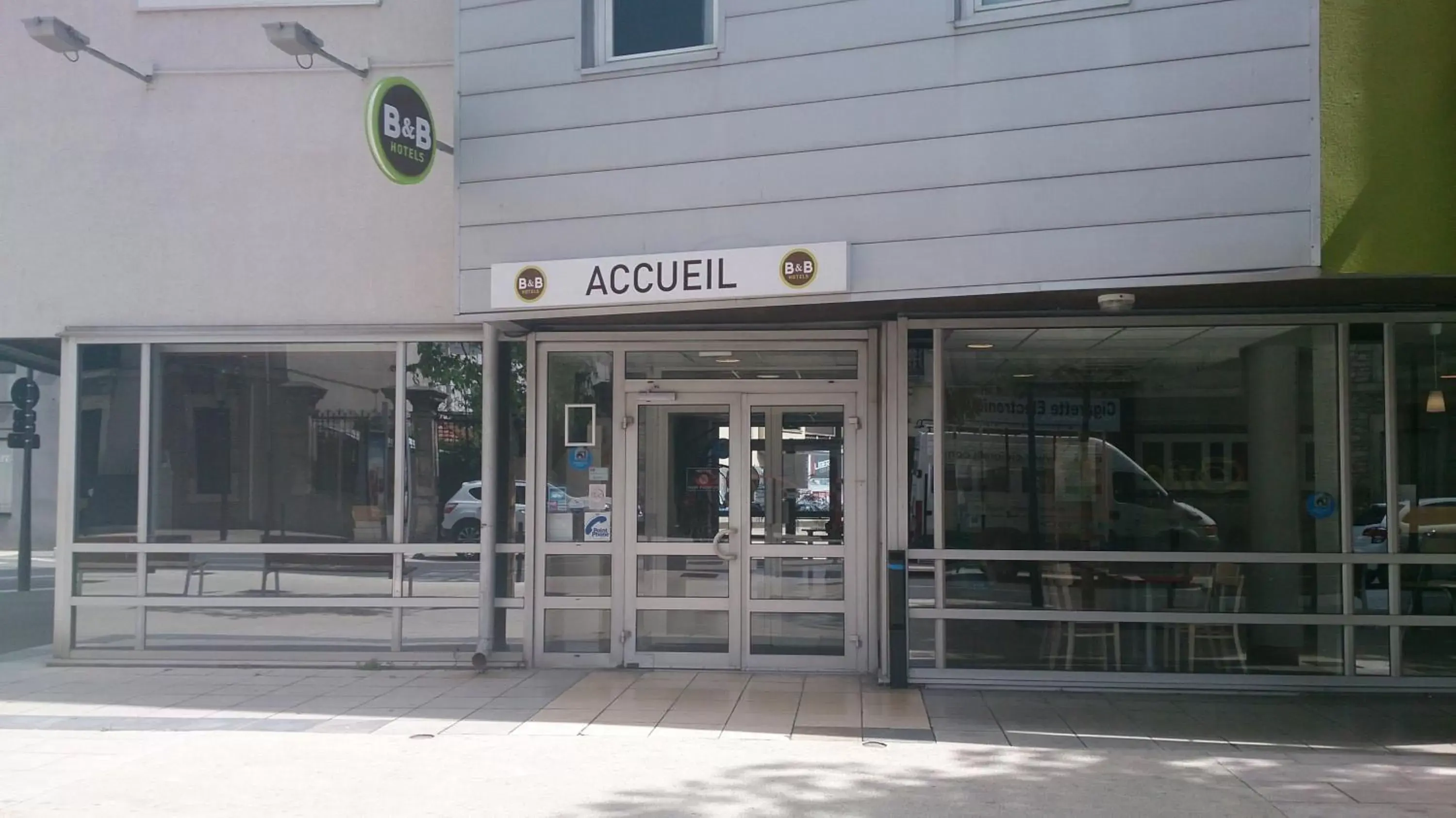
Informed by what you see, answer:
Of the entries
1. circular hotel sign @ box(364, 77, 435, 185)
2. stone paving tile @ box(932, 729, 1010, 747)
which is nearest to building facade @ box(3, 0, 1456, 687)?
circular hotel sign @ box(364, 77, 435, 185)

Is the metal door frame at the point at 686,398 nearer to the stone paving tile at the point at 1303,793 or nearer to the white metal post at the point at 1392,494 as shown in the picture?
the stone paving tile at the point at 1303,793

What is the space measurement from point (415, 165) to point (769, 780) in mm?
5412

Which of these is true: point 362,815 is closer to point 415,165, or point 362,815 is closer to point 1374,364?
point 415,165

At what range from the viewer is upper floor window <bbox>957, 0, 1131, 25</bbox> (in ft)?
25.8

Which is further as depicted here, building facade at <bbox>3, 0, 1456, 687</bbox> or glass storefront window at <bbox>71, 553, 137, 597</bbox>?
glass storefront window at <bbox>71, 553, 137, 597</bbox>

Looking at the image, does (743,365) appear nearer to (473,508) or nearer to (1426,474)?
(473,508)

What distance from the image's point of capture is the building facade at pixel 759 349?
792 cm

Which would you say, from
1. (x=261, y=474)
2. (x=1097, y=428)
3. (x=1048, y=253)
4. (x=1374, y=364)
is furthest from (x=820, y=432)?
(x=261, y=474)

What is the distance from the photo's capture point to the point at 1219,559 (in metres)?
9.40

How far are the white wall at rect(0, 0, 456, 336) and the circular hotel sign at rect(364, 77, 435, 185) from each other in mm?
970

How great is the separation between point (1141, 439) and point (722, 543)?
3.47 m

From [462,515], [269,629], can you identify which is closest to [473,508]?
[462,515]

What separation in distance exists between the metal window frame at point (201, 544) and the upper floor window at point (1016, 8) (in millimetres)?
4781

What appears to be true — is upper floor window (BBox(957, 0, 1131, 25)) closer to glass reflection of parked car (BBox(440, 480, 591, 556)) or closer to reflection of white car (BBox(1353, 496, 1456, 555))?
reflection of white car (BBox(1353, 496, 1456, 555))
